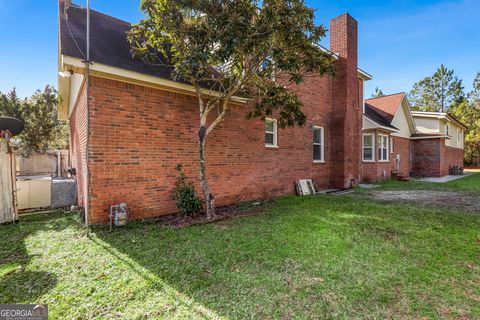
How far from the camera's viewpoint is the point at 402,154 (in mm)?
18188

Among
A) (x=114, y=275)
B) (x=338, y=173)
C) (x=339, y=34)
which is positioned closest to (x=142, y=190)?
Result: (x=114, y=275)

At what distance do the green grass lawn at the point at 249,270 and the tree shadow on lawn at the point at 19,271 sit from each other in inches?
0.7

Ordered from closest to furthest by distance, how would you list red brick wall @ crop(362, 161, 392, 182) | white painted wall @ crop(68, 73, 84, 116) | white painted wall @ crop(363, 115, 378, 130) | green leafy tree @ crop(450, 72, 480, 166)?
white painted wall @ crop(68, 73, 84, 116), white painted wall @ crop(363, 115, 378, 130), red brick wall @ crop(362, 161, 392, 182), green leafy tree @ crop(450, 72, 480, 166)

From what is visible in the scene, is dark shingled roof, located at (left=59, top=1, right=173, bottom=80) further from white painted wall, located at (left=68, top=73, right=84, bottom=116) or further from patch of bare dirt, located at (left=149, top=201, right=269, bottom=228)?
patch of bare dirt, located at (left=149, top=201, right=269, bottom=228)

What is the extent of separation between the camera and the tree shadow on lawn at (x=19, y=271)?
2775 millimetres

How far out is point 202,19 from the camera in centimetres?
517

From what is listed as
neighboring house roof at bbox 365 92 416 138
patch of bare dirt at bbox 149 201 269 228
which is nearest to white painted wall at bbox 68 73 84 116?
patch of bare dirt at bbox 149 201 269 228

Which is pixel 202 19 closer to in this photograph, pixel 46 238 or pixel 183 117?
pixel 183 117

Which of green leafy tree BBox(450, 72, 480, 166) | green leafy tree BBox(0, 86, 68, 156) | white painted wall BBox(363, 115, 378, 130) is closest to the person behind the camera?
white painted wall BBox(363, 115, 378, 130)

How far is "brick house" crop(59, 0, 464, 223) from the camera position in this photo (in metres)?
5.22

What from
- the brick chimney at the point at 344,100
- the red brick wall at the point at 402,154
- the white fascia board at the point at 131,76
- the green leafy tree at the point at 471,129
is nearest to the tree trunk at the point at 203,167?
the white fascia board at the point at 131,76

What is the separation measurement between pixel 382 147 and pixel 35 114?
2560 centimetres

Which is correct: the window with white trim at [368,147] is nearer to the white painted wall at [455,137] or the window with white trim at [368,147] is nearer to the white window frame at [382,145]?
the white window frame at [382,145]

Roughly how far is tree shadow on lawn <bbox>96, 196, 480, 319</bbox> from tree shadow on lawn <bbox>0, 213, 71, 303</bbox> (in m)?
1.10
